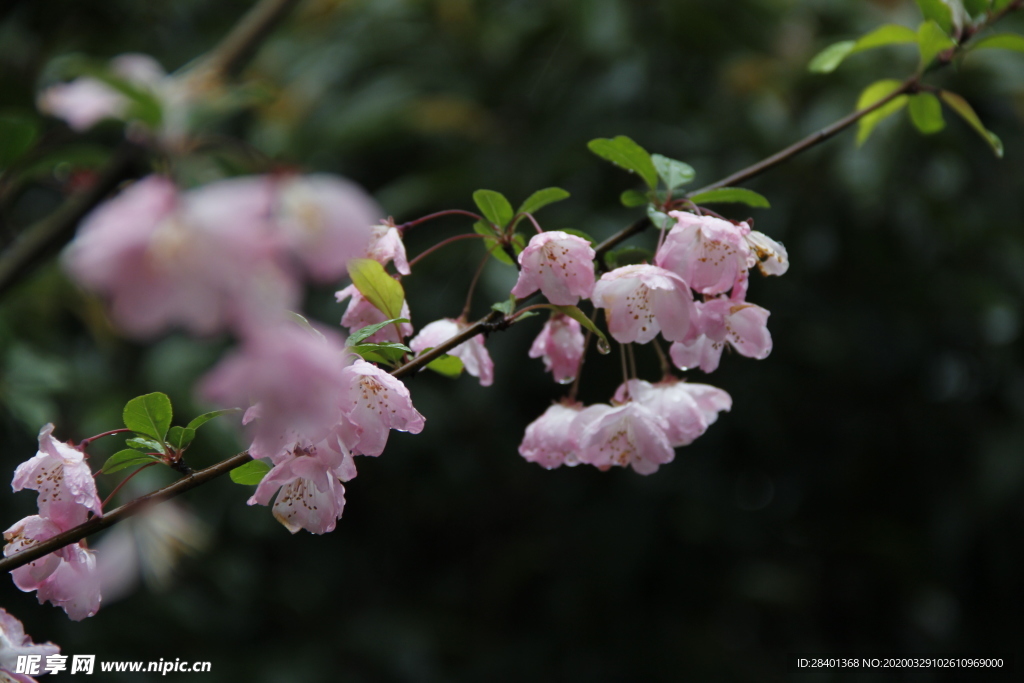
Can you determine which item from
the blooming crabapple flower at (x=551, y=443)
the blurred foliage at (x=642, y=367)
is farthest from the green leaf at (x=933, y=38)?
the blurred foliage at (x=642, y=367)

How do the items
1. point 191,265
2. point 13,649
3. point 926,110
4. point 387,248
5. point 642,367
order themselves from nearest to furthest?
point 191,265
point 13,649
point 387,248
point 926,110
point 642,367

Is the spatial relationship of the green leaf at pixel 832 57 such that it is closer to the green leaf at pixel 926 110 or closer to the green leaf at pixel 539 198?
the green leaf at pixel 926 110

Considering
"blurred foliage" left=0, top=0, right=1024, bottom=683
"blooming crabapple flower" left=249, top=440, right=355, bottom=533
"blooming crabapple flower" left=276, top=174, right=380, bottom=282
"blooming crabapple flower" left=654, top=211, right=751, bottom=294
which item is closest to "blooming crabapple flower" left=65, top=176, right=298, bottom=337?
"blooming crabapple flower" left=276, top=174, right=380, bottom=282

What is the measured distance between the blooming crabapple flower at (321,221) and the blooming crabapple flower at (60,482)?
0.36 metres

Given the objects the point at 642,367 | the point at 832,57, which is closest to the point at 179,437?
the point at 832,57

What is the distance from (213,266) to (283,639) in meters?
2.57

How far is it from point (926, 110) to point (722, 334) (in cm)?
39

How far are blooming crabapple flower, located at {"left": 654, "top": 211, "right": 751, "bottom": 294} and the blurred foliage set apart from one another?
122 cm

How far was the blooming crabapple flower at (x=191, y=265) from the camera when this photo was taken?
261mm

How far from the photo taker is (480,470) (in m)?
2.43

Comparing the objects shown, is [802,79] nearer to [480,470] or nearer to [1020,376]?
[1020,376]

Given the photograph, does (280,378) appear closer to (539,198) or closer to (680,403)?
(539,198)

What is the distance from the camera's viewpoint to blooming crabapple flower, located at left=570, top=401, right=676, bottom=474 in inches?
26.8

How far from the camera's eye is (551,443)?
699mm
